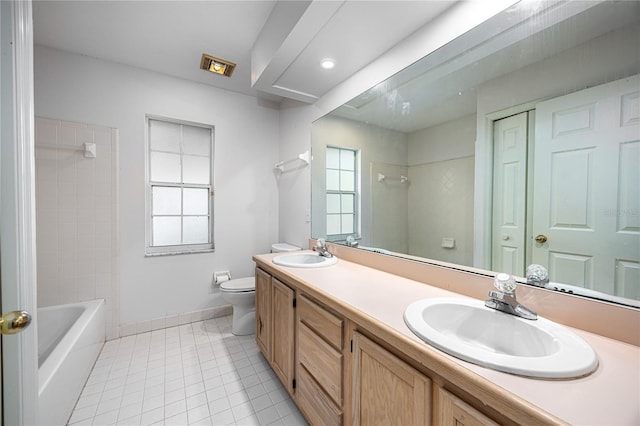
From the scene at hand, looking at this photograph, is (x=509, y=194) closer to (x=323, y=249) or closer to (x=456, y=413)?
(x=456, y=413)

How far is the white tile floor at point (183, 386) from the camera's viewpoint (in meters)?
1.45

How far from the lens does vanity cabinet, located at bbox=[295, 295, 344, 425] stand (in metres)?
1.09

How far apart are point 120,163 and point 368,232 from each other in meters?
2.39

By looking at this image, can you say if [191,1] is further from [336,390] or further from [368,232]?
[336,390]

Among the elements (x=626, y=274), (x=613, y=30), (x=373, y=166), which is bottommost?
(x=626, y=274)

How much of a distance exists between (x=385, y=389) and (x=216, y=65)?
2.77m

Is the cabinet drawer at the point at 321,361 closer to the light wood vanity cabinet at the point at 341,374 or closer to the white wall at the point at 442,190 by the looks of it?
the light wood vanity cabinet at the point at 341,374

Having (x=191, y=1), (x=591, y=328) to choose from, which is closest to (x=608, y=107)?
(x=591, y=328)

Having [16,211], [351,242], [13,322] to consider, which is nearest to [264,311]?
[351,242]

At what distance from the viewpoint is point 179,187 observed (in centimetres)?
270

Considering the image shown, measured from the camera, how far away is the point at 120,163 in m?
2.31

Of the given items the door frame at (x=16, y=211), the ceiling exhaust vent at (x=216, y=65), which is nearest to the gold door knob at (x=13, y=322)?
the door frame at (x=16, y=211)

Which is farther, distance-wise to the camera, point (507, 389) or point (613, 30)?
point (613, 30)

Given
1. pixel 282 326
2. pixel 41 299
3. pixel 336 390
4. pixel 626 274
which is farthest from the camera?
pixel 41 299
